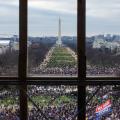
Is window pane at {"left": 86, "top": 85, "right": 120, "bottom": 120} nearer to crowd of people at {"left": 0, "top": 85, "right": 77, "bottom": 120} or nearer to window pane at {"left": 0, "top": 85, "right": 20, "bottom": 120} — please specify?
crowd of people at {"left": 0, "top": 85, "right": 77, "bottom": 120}

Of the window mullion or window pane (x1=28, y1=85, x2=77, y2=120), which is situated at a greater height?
the window mullion

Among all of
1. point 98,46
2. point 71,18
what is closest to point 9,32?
point 71,18

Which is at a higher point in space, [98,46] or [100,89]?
[98,46]

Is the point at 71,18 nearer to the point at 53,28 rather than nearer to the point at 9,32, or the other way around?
the point at 53,28

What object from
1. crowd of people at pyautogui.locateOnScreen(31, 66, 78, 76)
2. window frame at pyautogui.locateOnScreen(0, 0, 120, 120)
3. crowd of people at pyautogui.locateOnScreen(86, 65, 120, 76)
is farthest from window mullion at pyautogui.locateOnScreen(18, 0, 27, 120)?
crowd of people at pyautogui.locateOnScreen(86, 65, 120, 76)

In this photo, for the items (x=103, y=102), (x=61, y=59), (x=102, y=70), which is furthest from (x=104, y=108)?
(x=61, y=59)

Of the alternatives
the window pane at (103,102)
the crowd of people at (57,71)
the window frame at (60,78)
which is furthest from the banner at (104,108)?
the crowd of people at (57,71)
